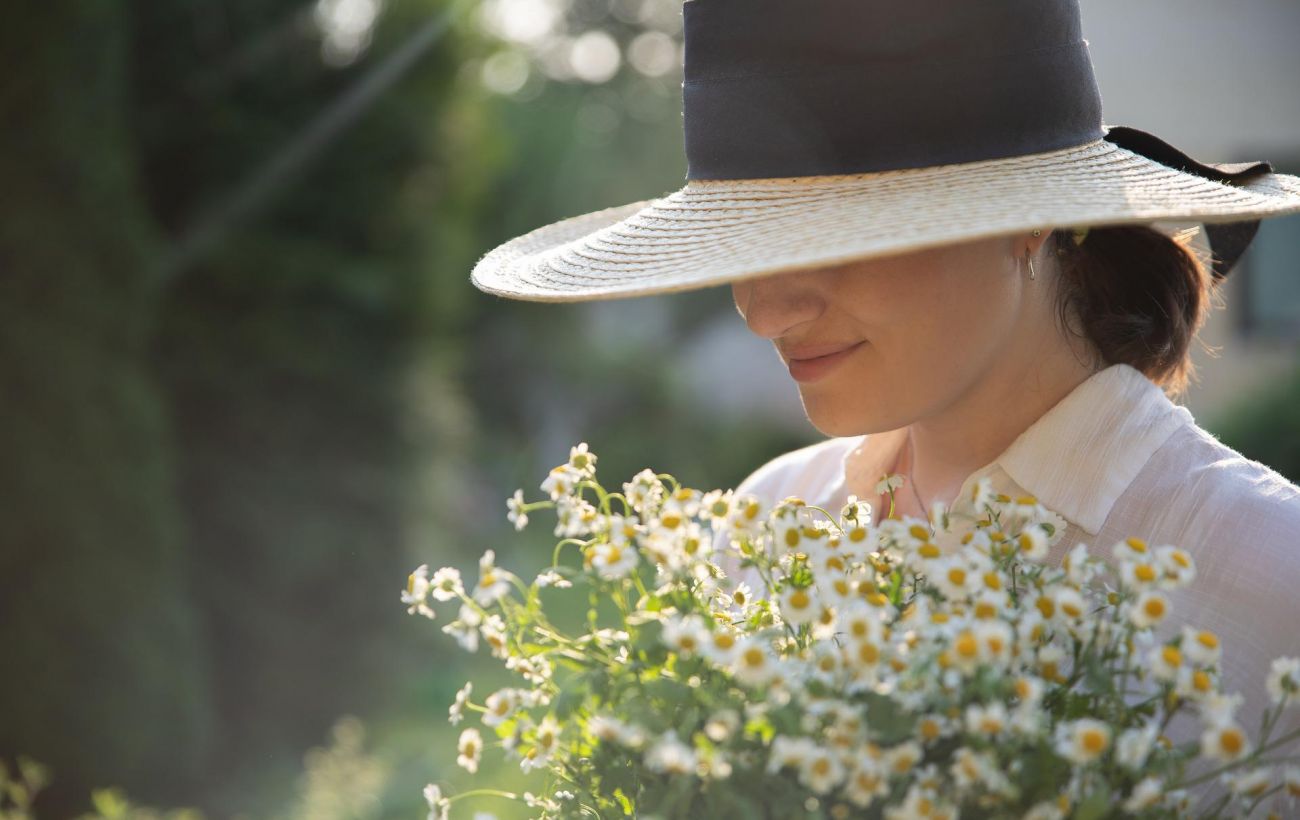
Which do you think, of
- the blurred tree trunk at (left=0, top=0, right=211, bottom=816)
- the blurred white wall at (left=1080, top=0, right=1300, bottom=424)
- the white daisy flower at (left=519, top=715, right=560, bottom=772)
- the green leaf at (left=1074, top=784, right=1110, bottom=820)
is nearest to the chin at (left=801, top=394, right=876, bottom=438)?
the white daisy flower at (left=519, top=715, right=560, bottom=772)

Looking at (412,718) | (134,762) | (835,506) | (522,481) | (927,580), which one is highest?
(927,580)

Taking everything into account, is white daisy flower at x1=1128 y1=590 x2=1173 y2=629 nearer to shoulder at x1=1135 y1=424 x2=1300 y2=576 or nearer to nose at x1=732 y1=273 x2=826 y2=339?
shoulder at x1=1135 y1=424 x2=1300 y2=576

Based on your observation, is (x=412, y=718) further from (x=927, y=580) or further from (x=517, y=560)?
(x=927, y=580)

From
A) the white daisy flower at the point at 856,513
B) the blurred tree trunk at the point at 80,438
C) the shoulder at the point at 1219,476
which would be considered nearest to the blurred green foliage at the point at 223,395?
the blurred tree trunk at the point at 80,438

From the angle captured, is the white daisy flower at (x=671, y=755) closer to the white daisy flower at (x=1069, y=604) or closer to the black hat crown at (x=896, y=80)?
the white daisy flower at (x=1069, y=604)

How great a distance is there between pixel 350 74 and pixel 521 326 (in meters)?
9.69

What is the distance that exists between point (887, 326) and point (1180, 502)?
427 mm

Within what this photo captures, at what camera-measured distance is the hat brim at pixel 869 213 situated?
1.36m

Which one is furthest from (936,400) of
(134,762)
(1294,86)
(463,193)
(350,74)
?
(1294,86)

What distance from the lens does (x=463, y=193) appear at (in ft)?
24.0

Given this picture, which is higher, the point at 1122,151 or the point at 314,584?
the point at 1122,151

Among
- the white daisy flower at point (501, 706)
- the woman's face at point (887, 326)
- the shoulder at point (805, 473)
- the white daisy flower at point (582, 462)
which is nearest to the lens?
the white daisy flower at point (501, 706)

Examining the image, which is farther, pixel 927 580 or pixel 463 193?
pixel 463 193

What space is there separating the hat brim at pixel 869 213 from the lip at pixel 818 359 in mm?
170
